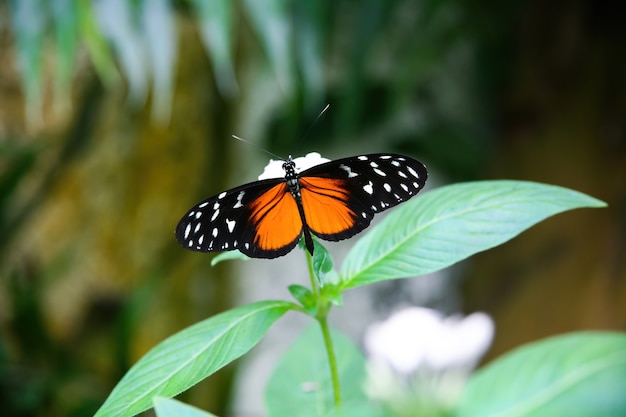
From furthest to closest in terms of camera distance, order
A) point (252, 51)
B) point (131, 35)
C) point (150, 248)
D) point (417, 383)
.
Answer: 1. point (252, 51)
2. point (150, 248)
3. point (131, 35)
4. point (417, 383)

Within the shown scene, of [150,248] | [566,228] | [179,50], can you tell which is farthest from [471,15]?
[150,248]

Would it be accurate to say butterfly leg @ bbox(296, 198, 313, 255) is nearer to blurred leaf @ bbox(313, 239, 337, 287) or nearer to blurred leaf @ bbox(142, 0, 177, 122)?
blurred leaf @ bbox(313, 239, 337, 287)

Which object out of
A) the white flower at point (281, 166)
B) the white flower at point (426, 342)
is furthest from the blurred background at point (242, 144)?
the white flower at point (426, 342)

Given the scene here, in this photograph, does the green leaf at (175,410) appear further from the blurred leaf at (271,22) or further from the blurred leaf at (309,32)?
the blurred leaf at (309,32)

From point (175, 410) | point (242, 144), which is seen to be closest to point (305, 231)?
point (175, 410)

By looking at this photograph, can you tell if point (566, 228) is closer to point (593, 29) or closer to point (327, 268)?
point (593, 29)

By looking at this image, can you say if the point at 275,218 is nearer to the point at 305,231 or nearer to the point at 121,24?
the point at 305,231

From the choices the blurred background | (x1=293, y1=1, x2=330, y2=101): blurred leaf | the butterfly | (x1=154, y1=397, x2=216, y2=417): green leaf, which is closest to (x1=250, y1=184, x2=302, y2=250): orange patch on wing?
the butterfly
